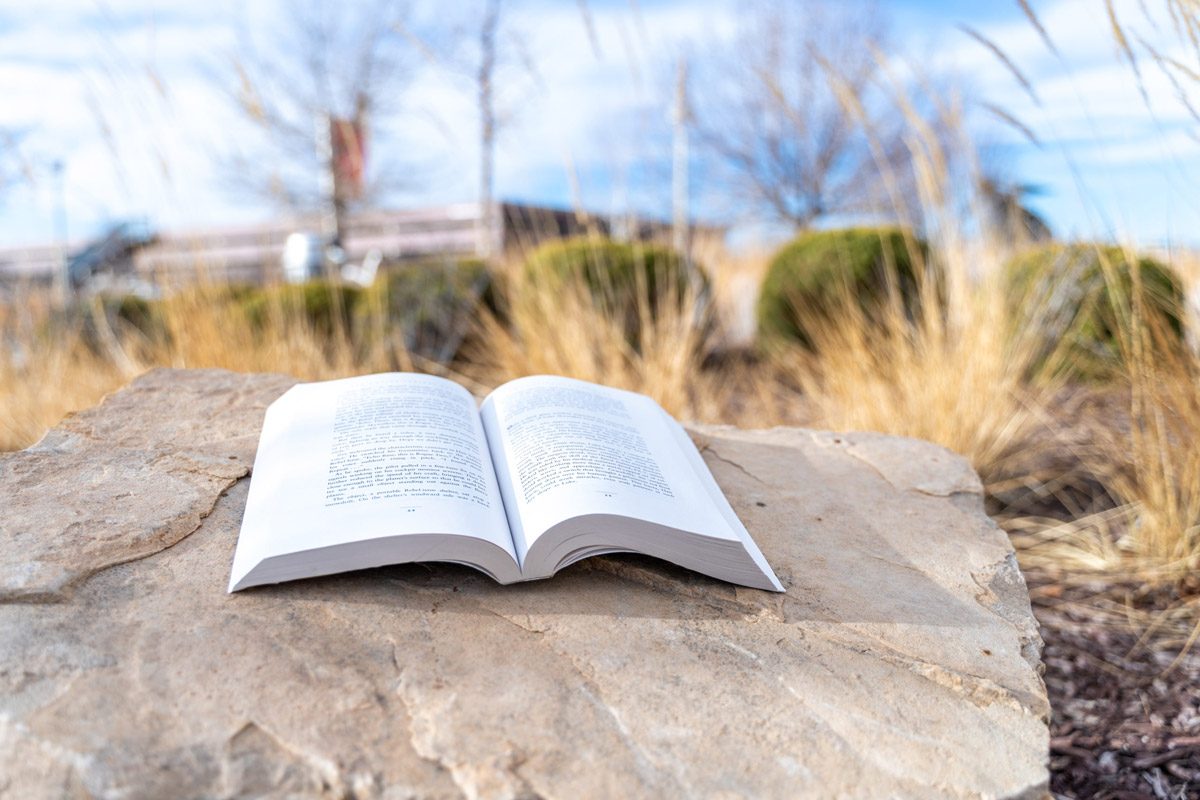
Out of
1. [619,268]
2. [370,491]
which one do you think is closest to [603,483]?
[370,491]

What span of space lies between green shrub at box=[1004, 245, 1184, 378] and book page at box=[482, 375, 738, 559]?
4.26 ft

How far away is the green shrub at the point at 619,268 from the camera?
4.68 metres

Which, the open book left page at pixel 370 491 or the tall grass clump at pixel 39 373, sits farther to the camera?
the tall grass clump at pixel 39 373

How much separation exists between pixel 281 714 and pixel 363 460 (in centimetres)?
Result: 40

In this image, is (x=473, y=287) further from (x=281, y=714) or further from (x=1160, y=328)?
(x=281, y=714)

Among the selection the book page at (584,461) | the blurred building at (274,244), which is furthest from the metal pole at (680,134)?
the book page at (584,461)

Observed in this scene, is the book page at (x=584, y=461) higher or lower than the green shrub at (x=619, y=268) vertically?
higher

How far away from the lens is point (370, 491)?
117 centimetres

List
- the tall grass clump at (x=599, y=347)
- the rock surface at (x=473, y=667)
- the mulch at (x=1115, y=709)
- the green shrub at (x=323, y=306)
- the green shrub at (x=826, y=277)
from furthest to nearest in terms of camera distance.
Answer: the green shrub at (x=323, y=306)
the green shrub at (x=826, y=277)
the tall grass clump at (x=599, y=347)
the mulch at (x=1115, y=709)
the rock surface at (x=473, y=667)

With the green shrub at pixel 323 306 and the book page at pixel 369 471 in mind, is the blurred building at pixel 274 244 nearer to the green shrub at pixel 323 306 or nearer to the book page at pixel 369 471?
the green shrub at pixel 323 306

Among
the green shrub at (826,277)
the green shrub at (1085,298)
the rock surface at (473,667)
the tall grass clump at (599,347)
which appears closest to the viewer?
the rock surface at (473,667)

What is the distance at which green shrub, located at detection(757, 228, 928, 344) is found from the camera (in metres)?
5.07

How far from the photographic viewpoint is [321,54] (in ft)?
41.5

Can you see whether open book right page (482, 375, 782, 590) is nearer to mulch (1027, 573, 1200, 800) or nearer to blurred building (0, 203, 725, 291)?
mulch (1027, 573, 1200, 800)
